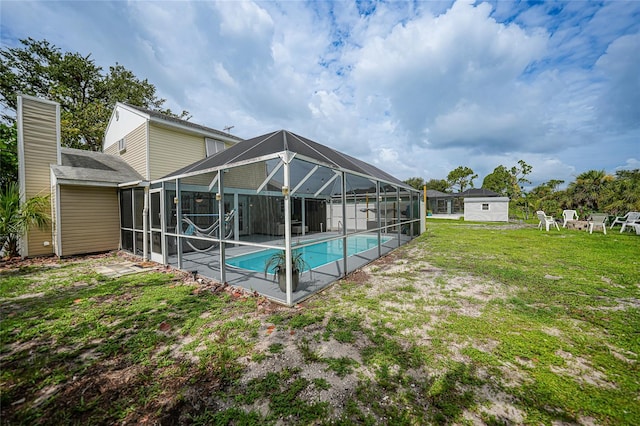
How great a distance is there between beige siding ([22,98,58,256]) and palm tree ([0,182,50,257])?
27 cm

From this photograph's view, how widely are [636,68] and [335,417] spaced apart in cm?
1742

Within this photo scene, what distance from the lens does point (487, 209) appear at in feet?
65.9

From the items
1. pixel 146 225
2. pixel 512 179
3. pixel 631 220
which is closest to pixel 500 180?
pixel 512 179

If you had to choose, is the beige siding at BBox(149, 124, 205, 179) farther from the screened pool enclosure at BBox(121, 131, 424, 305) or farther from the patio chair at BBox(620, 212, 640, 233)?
the patio chair at BBox(620, 212, 640, 233)

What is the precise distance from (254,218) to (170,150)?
6200 millimetres

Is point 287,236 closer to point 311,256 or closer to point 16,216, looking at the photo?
point 311,256

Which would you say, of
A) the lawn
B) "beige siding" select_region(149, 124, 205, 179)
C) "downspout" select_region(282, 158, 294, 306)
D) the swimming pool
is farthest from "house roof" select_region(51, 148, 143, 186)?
"downspout" select_region(282, 158, 294, 306)

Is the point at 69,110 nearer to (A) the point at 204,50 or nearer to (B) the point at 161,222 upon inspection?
(A) the point at 204,50

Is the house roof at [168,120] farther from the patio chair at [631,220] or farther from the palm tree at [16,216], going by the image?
the patio chair at [631,220]

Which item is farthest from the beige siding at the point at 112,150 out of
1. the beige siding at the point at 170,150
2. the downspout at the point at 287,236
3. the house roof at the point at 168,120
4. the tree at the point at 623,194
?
the tree at the point at 623,194

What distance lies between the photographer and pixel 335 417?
1.70 metres

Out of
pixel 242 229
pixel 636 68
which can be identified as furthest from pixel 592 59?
pixel 242 229

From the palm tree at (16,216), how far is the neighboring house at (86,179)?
0.71ft

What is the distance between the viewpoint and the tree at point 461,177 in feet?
136
